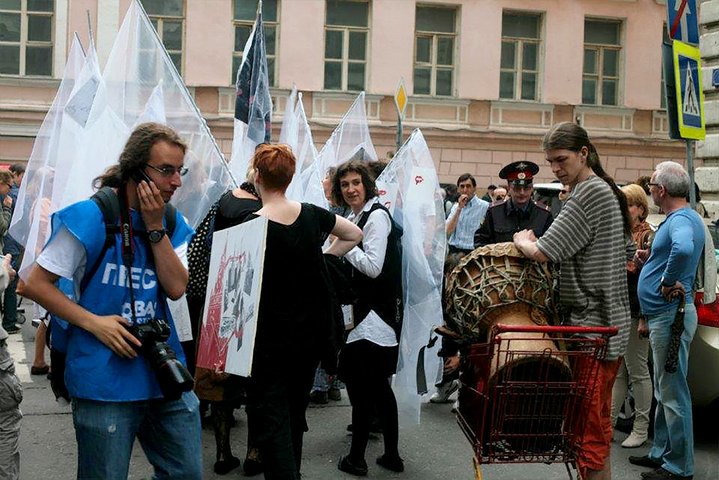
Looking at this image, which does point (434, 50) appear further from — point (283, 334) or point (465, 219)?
point (283, 334)

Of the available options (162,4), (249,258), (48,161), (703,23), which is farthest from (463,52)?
(249,258)

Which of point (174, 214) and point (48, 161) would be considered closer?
point (174, 214)

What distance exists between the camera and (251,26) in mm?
23031

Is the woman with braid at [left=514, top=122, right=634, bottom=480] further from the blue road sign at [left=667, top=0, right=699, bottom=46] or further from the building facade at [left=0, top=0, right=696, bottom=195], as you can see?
the building facade at [left=0, top=0, right=696, bottom=195]

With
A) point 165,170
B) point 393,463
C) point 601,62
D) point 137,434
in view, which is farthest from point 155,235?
point 601,62

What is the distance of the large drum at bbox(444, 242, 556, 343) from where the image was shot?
454cm

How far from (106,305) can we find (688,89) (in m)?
4.82

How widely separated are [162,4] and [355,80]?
4768mm

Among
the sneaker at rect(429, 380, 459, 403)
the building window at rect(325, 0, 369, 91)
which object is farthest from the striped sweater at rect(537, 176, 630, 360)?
the building window at rect(325, 0, 369, 91)

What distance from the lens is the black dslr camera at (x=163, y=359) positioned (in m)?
3.48

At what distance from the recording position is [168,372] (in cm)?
348

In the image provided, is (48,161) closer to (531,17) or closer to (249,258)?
(249,258)

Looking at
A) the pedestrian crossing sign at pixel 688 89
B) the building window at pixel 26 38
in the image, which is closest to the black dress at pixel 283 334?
the pedestrian crossing sign at pixel 688 89

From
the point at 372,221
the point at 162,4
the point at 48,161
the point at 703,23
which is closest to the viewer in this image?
the point at 372,221
